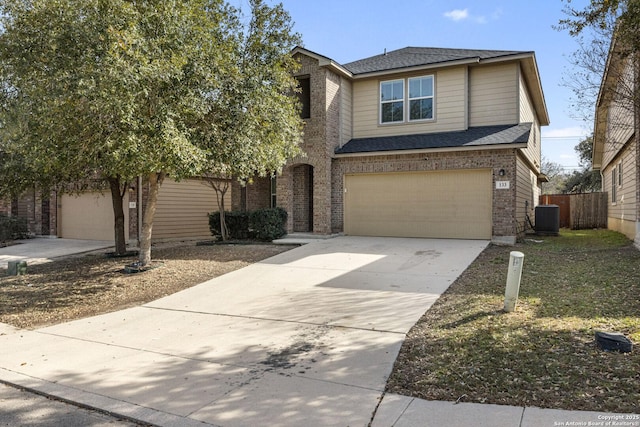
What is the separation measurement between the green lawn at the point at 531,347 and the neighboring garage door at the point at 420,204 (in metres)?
5.65

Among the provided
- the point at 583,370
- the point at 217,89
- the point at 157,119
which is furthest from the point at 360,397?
the point at 217,89

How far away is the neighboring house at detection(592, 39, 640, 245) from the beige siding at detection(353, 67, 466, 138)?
4.07 metres

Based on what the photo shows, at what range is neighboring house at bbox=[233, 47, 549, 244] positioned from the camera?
535 inches

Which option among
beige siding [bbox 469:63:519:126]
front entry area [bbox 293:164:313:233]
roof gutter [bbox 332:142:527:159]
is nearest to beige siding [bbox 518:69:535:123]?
beige siding [bbox 469:63:519:126]

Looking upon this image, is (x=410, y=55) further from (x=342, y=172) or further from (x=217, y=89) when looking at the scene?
(x=217, y=89)

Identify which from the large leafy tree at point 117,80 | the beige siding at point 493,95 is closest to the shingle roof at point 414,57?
the beige siding at point 493,95

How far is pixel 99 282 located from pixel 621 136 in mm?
16124

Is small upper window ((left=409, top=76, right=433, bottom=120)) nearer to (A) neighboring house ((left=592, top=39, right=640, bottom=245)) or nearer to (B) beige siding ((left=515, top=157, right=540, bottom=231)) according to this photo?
(B) beige siding ((left=515, top=157, right=540, bottom=231))

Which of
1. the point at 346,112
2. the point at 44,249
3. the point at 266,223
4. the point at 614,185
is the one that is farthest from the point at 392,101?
the point at 44,249

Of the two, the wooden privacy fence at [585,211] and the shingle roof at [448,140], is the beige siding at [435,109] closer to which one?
the shingle roof at [448,140]

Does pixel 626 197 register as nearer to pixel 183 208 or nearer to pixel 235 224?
pixel 235 224

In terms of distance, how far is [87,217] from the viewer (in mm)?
18906

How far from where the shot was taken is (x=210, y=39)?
8.43 metres

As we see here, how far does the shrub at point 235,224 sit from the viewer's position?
15.7m
